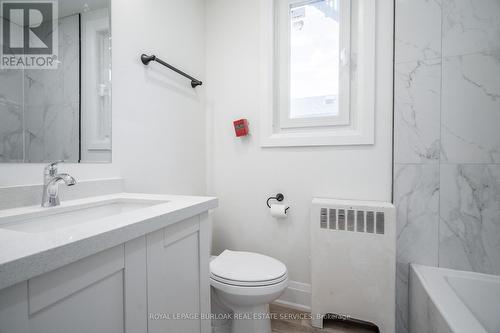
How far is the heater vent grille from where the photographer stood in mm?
1376

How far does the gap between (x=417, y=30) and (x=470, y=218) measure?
112 centimetres

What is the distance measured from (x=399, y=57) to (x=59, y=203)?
1.89 metres

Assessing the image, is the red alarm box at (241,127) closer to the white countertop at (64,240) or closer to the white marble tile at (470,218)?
the white countertop at (64,240)

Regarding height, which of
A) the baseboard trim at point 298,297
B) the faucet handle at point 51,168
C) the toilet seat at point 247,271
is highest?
the faucet handle at point 51,168

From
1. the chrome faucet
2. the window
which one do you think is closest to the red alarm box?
the window

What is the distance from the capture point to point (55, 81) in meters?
1.01

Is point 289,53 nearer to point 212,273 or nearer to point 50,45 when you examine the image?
point 50,45

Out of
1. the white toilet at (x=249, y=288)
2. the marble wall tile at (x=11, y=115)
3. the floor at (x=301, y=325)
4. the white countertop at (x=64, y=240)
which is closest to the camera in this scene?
the white countertop at (x=64, y=240)

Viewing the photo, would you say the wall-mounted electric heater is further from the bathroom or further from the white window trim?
the white window trim

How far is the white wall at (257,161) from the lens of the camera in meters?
1.51

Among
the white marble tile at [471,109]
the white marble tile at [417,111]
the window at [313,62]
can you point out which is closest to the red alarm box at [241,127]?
the window at [313,62]

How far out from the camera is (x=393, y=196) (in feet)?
4.86

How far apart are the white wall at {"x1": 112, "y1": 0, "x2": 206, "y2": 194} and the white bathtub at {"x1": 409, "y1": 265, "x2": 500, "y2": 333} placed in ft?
5.00

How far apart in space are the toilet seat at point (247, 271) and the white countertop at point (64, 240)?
59 cm
